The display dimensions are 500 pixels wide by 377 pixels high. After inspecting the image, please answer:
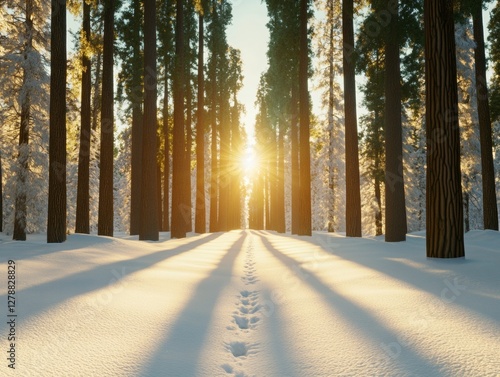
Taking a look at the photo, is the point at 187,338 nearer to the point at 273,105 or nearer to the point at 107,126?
the point at 107,126

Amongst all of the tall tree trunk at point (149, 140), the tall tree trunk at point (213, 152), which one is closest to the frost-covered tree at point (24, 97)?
the tall tree trunk at point (149, 140)

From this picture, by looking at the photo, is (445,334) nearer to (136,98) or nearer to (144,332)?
(144,332)

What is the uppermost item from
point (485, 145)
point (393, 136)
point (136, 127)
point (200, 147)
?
point (136, 127)

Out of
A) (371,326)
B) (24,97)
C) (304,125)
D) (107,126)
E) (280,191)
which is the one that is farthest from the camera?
(280,191)

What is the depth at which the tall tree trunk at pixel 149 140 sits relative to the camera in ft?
37.4

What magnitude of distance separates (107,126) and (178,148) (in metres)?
3.57

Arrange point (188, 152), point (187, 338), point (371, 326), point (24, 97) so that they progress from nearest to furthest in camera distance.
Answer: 1. point (187, 338)
2. point (371, 326)
3. point (24, 97)
4. point (188, 152)

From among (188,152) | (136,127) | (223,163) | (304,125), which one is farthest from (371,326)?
(223,163)

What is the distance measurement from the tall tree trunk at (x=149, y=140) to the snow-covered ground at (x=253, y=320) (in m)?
5.61

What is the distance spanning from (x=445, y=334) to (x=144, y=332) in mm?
2481

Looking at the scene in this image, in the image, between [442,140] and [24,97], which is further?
[24,97]

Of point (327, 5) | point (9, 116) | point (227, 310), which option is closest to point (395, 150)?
point (227, 310)

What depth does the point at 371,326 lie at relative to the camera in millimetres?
3119

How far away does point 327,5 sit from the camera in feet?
61.6
